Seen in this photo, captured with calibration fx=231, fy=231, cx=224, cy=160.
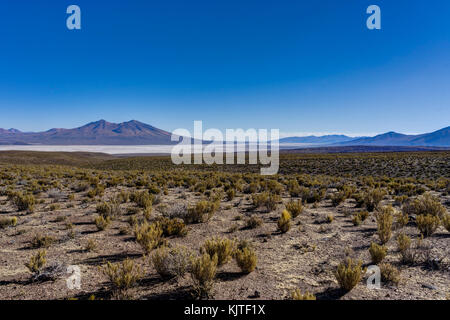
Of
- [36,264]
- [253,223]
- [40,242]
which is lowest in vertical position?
[253,223]

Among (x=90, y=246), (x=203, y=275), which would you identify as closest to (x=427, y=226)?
(x=203, y=275)

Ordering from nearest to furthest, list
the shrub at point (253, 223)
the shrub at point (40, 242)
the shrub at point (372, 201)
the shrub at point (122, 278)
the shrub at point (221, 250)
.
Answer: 1. the shrub at point (122, 278)
2. the shrub at point (221, 250)
3. the shrub at point (40, 242)
4. the shrub at point (253, 223)
5. the shrub at point (372, 201)

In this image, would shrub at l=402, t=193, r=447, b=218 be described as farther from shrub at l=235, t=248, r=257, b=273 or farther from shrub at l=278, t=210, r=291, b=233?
shrub at l=235, t=248, r=257, b=273

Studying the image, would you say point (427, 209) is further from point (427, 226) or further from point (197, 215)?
point (197, 215)

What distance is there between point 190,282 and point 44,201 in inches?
348

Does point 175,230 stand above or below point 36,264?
below

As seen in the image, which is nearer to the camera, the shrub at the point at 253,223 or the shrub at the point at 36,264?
the shrub at the point at 36,264

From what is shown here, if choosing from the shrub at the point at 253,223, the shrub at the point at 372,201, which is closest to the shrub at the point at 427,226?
the shrub at the point at 372,201

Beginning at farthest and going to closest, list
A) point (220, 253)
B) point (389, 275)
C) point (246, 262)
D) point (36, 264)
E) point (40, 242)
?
point (40, 242) → point (220, 253) → point (246, 262) → point (36, 264) → point (389, 275)

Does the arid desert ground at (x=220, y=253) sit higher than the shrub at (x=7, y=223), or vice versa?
the shrub at (x=7, y=223)

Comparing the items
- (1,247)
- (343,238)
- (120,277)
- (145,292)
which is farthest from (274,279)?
(1,247)

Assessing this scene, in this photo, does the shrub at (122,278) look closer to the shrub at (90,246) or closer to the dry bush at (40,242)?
the shrub at (90,246)

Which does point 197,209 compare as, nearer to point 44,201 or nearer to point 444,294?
point 444,294

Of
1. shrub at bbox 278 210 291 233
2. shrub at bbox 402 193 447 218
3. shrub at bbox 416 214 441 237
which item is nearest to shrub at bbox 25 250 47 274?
shrub at bbox 278 210 291 233
